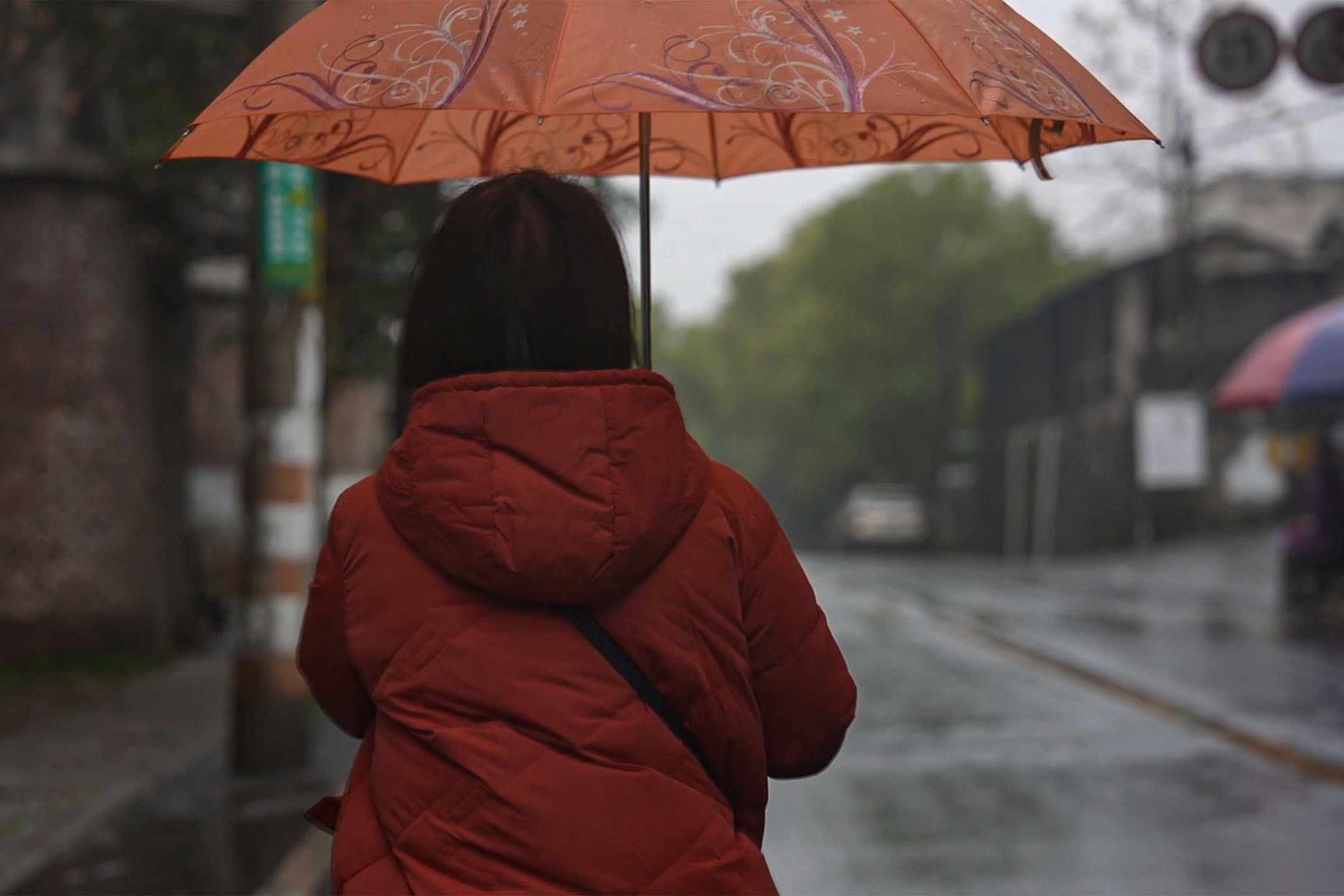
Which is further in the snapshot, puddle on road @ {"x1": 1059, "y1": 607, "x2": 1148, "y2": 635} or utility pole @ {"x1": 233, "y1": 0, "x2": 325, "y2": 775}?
puddle on road @ {"x1": 1059, "y1": 607, "x2": 1148, "y2": 635}

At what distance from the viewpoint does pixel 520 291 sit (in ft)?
7.07

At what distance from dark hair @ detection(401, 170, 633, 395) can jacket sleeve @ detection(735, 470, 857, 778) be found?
0.31m

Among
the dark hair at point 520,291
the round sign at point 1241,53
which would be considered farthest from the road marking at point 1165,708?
the dark hair at point 520,291

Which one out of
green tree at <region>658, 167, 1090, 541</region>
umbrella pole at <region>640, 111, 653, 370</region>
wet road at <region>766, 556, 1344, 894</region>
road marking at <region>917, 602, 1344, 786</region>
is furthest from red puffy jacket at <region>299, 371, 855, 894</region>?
green tree at <region>658, 167, 1090, 541</region>

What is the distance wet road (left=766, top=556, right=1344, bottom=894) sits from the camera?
19.5 feet

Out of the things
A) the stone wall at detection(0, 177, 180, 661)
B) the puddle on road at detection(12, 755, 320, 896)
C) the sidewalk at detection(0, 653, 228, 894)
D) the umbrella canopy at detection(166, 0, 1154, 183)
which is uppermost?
the umbrella canopy at detection(166, 0, 1154, 183)

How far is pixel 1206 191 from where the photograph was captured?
3155 centimetres

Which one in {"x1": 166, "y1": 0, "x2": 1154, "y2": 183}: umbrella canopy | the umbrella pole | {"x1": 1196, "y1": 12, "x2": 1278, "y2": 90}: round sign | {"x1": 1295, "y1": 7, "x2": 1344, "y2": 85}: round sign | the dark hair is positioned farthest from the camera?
{"x1": 1196, "y1": 12, "x2": 1278, "y2": 90}: round sign

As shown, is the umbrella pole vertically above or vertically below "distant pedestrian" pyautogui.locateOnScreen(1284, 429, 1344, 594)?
above

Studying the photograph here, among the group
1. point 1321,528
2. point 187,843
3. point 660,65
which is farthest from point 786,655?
point 1321,528

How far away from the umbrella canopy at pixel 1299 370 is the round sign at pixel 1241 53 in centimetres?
257

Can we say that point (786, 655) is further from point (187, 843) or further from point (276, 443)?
point (276, 443)

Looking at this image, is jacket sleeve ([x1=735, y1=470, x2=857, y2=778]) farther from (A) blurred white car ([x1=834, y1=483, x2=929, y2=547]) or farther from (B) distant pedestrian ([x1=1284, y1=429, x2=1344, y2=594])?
(A) blurred white car ([x1=834, y1=483, x2=929, y2=547])

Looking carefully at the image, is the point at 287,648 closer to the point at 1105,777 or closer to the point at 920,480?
the point at 1105,777
